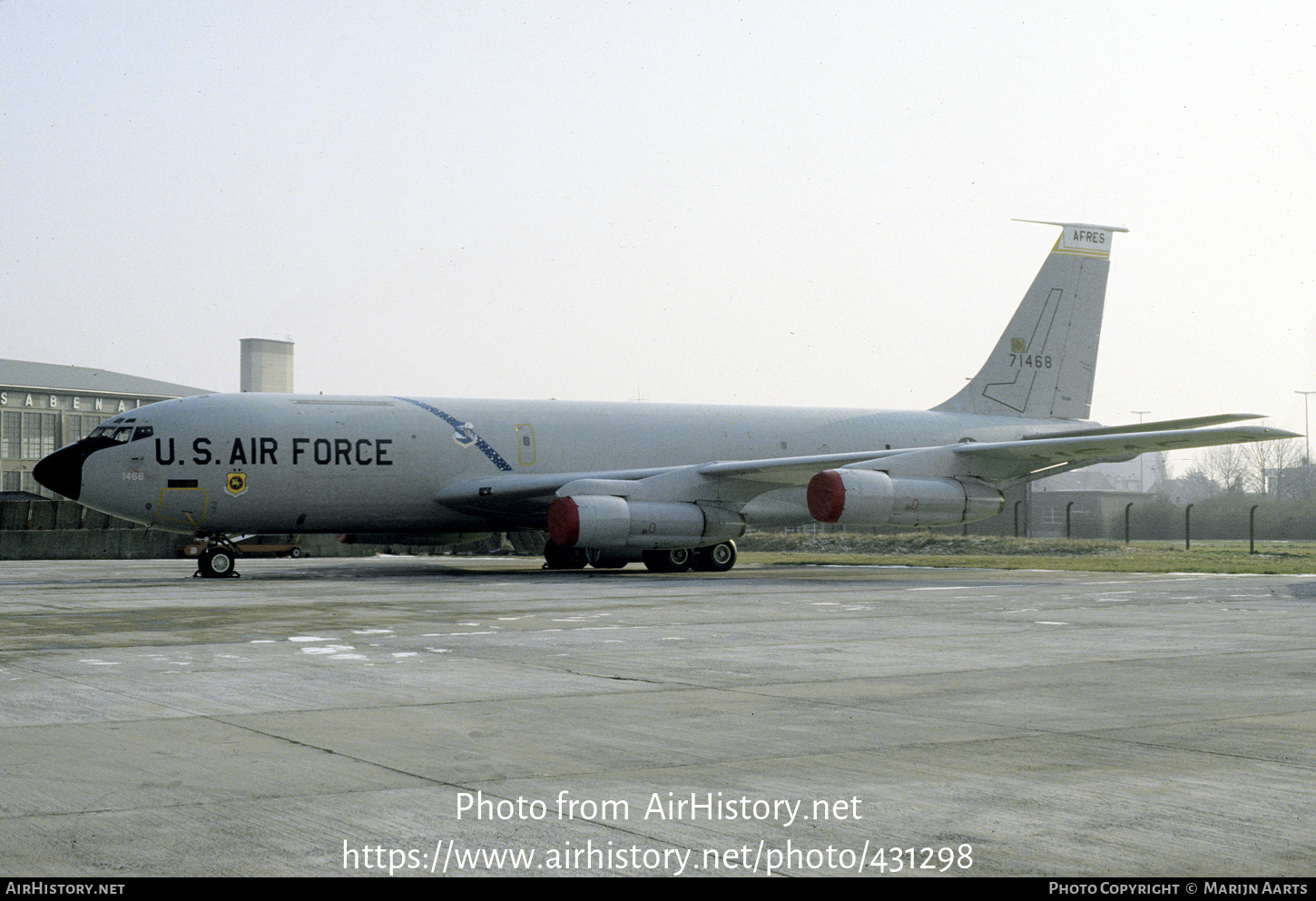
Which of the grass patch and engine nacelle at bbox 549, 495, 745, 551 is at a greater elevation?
engine nacelle at bbox 549, 495, 745, 551

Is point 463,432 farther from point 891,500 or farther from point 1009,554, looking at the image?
point 1009,554

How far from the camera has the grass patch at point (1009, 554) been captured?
27.0m

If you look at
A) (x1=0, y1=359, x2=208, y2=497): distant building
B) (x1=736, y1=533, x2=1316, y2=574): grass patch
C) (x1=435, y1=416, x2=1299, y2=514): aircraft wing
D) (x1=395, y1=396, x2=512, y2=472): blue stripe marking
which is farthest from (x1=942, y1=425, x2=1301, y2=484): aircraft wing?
(x1=0, y1=359, x2=208, y2=497): distant building

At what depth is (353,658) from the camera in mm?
10289

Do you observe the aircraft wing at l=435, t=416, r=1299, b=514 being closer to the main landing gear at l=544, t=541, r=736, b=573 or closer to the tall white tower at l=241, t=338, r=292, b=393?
the main landing gear at l=544, t=541, r=736, b=573

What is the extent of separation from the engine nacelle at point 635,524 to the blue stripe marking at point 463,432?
2640mm

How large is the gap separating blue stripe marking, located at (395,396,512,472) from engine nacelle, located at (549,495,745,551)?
2640 millimetres

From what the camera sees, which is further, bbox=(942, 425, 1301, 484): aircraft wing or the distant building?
the distant building

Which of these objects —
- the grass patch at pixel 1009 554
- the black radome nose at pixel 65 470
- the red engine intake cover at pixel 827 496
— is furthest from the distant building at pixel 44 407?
the red engine intake cover at pixel 827 496

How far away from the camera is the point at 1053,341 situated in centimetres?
3241

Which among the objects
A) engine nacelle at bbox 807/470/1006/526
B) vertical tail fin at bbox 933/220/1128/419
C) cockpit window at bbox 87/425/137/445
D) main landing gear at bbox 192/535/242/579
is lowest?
main landing gear at bbox 192/535/242/579

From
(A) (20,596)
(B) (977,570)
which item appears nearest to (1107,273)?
(B) (977,570)

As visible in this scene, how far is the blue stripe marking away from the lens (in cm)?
2636
